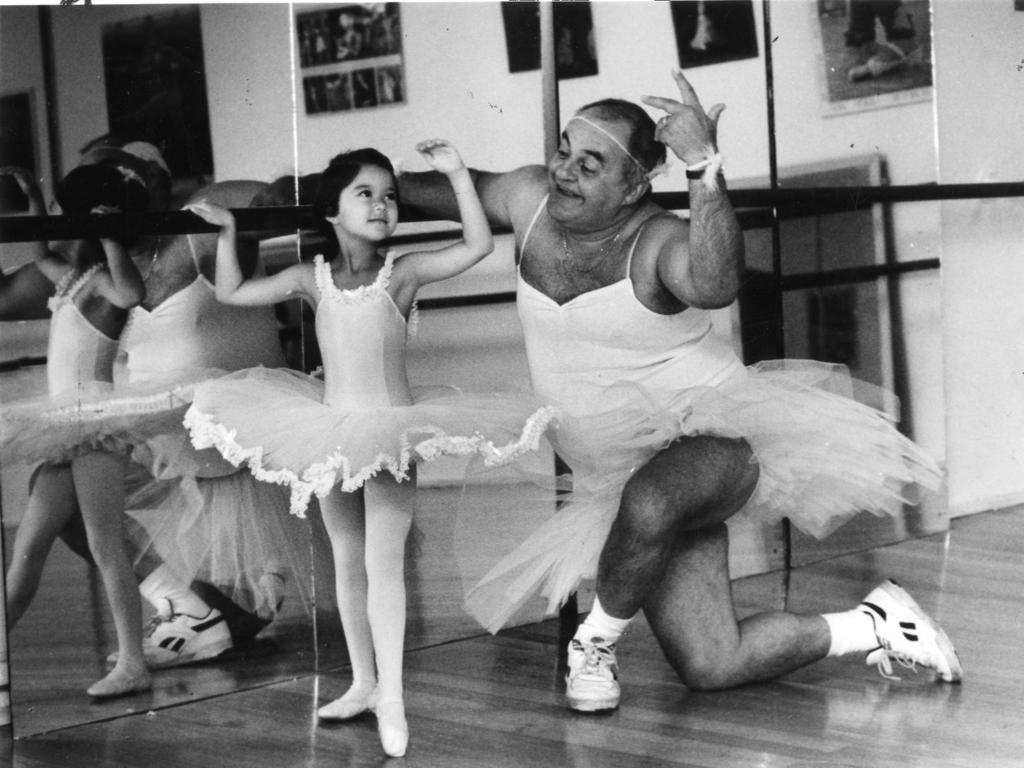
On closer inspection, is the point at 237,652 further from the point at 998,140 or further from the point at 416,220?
the point at 998,140

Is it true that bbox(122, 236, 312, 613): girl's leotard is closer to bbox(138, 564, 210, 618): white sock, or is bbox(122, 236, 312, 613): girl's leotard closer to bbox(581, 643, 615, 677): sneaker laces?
bbox(138, 564, 210, 618): white sock

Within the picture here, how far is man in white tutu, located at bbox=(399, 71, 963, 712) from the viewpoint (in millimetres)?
2924

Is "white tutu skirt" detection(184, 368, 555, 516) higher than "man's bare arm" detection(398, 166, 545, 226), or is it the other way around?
"man's bare arm" detection(398, 166, 545, 226)

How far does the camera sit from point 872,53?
4512 mm

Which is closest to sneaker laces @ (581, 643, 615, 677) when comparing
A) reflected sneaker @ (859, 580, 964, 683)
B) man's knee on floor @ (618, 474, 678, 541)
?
man's knee on floor @ (618, 474, 678, 541)

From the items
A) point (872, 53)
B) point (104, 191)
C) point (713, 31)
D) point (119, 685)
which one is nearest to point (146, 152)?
point (104, 191)

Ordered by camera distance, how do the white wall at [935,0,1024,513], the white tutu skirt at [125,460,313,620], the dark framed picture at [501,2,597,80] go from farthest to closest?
1. the white wall at [935,0,1024,513]
2. the dark framed picture at [501,2,597,80]
3. the white tutu skirt at [125,460,313,620]

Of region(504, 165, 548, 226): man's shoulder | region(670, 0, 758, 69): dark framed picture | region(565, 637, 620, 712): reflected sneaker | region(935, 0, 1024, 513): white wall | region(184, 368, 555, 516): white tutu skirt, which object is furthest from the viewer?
region(935, 0, 1024, 513): white wall

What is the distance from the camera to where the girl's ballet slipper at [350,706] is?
2846mm

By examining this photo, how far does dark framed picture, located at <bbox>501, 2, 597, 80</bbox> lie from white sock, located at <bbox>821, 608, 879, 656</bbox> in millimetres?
1334

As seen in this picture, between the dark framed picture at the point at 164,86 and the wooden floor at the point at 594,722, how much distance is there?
0.98 meters

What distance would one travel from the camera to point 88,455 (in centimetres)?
290

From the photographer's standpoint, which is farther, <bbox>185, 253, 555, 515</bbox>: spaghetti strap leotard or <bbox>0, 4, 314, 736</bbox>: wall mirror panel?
<bbox>0, 4, 314, 736</bbox>: wall mirror panel

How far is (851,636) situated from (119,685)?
135 centimetres
